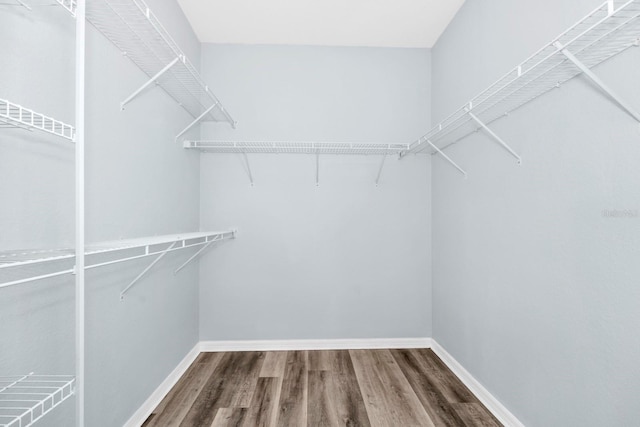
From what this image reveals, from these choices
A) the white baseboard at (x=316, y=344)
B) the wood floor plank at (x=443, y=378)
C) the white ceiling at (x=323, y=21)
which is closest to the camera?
the wood floor plank at (x=443, y=378)

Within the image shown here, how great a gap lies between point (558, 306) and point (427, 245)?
150 centimetres

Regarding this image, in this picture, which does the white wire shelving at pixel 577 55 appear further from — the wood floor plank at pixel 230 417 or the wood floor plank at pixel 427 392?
the wood floor plank at pixel 230 417

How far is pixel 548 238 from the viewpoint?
1549mm

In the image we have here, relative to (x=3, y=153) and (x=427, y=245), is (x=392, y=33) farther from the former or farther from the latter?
(x=3, y=153)

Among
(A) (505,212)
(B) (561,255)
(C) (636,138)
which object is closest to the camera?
(C) (636,138)

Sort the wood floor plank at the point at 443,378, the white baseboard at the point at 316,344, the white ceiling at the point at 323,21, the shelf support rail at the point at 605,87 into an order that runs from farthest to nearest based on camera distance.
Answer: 1. the white baseboard at the point at 316,344
2. the white ceiling at the point at 323,21
3. the wood floor plank at the point at 443,378
4. the shelf support rail at the point at 605,87

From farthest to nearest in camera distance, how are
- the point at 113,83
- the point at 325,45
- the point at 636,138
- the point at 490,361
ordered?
the point at 325,45 → the point at 490,361 → the point at 113,83 → the point at 636,138

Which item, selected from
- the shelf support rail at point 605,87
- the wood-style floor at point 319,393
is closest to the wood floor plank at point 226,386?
the wood-style floor at point 319,393

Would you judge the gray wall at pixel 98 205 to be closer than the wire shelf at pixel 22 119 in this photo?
No

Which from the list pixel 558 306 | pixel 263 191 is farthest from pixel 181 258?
pixel 558 306

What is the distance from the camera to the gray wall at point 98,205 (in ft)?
3.54

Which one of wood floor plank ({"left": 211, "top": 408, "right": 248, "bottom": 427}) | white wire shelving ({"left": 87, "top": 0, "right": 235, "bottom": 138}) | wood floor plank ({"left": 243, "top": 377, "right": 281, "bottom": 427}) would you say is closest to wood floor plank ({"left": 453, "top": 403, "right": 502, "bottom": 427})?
wood floor plank ({"left": 243, "top": 377, "right": 281, "bottom": 427})

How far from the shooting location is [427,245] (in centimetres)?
297

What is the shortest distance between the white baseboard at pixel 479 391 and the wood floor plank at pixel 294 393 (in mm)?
1048
